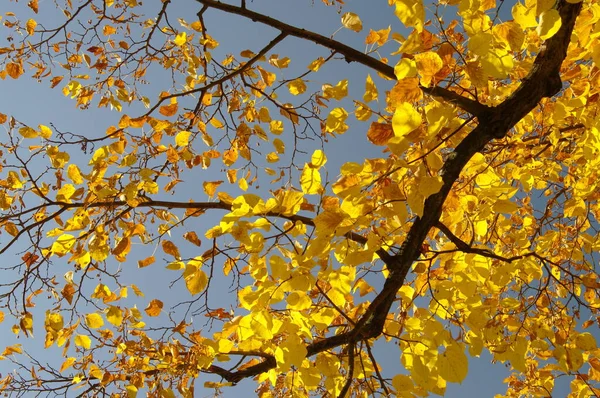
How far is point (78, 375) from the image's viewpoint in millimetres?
2703

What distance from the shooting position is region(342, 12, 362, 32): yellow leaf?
6.17 feet

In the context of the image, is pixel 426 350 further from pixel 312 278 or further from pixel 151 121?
pixel 151 121

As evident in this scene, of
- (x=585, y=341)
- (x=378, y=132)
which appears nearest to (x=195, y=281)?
(x=378, y=132)

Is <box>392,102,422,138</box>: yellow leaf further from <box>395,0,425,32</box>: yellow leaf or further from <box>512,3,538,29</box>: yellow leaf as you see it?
<box>512,3,538,29</box>: yellow leaf

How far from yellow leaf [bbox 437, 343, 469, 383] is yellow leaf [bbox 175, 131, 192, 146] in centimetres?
186

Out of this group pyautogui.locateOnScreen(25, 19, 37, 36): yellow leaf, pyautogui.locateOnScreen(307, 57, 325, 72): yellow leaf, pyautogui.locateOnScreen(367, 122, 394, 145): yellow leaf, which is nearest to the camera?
pyautogui.locateOnScreen(367, 122, 394, 145): yellow leaf

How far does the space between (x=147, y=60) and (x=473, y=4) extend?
2.69 metres

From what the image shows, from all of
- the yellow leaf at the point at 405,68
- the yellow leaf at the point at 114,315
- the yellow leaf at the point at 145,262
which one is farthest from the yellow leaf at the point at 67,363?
the yellow leaf at the point at 405,68

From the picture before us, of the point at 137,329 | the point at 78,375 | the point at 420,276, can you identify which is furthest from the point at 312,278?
the point at 78,375

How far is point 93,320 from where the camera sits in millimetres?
2396

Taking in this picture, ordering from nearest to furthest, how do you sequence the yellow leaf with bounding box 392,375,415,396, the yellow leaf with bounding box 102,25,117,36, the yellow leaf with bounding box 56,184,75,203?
the yellow leaf with bounding box 392,375,415,396
the yellow leaf with bounding box 56,184,75,203
the yellow leaf with bounding box 102,25,117,36

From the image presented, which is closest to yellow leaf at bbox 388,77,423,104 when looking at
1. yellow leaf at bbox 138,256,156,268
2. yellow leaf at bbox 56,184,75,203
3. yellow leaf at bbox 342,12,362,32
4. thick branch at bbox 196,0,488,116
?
thick branch at bbox 196,0,488,116

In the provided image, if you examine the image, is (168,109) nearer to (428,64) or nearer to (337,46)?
(337,46)

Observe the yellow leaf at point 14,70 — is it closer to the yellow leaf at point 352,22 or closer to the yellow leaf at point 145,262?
the yellow leaf at point 145,262
